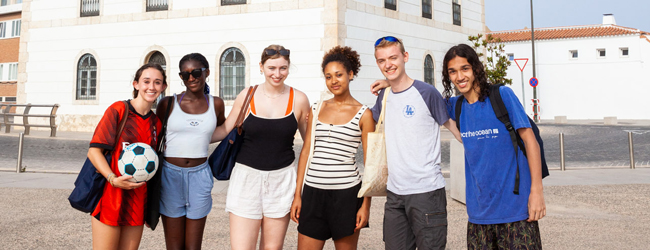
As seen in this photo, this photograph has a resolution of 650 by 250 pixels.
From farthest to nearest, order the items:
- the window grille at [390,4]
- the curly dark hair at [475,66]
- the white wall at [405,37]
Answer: the window grille at [390,4]
the white wall at [405,37]
the curly dark hair at [475,66]

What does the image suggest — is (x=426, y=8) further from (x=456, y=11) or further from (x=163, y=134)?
(x=163, y=134)

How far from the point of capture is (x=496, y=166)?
2.69m

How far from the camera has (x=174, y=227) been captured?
10.6 feet

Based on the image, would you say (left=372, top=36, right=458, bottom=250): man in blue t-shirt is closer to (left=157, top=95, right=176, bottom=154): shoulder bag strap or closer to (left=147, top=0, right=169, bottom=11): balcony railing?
(left=157, top=95, right=176, bottom=154): shoulder bag strap

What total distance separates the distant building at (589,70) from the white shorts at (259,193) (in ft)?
129

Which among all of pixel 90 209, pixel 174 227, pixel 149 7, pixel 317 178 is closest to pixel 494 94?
pixel 317 178

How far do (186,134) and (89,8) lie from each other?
2041 centimetres

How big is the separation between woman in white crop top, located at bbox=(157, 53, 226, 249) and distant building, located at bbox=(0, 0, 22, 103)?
3438cm

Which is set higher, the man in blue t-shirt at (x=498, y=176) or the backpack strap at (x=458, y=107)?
the backpack strap at (x=458, y=107)

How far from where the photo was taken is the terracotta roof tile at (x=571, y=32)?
3934 cm

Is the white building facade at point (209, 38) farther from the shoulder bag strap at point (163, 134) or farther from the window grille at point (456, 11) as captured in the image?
the shoulder bag strap at point (163, 134)

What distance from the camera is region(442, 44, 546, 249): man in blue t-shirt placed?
265 cm

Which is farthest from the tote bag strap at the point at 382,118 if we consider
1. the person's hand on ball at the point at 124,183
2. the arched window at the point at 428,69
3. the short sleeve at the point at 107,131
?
the arched window at the point at 428,69

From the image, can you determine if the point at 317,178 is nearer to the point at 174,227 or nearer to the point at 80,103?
the point at 174,227
